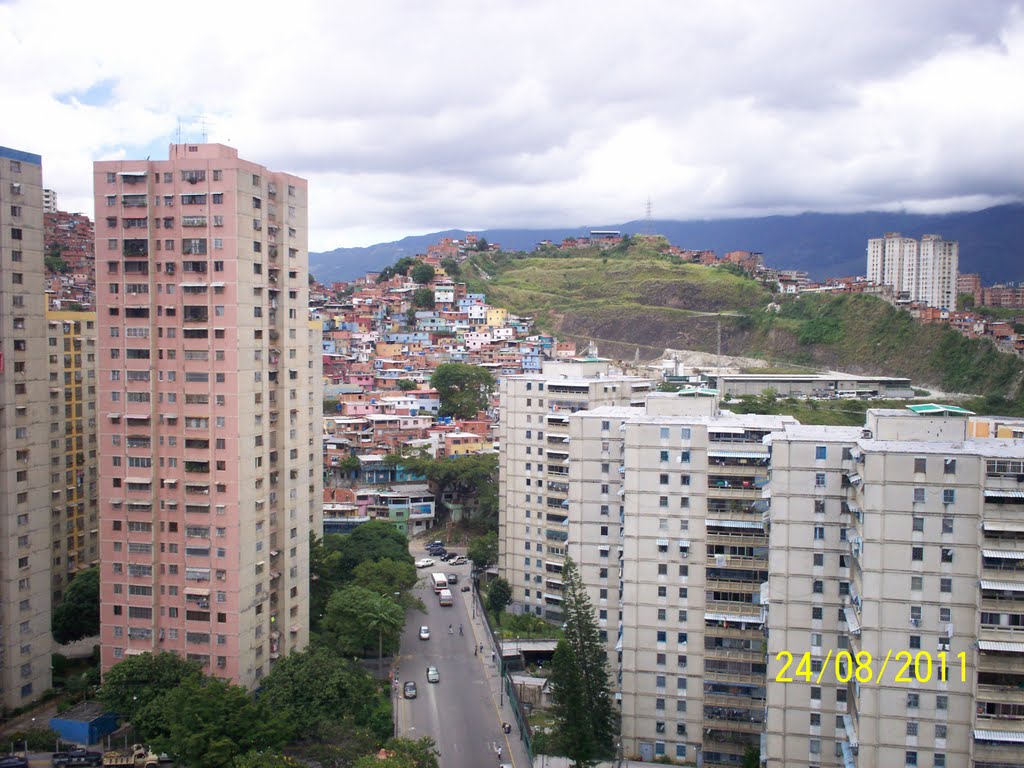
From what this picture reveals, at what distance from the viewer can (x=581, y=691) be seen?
19.7 metres

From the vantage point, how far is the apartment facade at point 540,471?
29406 mm

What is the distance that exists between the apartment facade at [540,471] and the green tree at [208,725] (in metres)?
12.5

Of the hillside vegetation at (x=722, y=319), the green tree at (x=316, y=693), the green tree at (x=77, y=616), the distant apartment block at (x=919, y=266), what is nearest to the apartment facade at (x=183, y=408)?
the green tree at (x=316, y=693)

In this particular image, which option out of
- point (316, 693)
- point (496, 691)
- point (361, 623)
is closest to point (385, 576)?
point (361, 623)

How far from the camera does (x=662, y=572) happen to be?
19.9m

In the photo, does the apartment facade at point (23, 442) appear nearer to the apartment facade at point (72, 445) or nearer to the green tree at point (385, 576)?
the apartment facade at point (72, 445)

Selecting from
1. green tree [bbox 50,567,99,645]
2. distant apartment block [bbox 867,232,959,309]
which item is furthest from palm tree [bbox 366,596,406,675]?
distant apartment block [bbox 867,232,959,309]

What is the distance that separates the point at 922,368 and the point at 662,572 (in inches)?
1982

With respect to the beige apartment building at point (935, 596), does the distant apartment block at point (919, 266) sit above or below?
above

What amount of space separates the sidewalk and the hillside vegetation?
40437 mm

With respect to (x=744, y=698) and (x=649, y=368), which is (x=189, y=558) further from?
(x=649, y=368)

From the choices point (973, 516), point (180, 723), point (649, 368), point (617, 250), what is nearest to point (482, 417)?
point (649, 368)

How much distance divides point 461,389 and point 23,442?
33690mm
